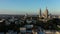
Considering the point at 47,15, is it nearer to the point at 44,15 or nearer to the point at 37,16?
the point at 44,15

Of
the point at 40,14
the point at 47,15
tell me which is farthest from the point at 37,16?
the point at 47,15

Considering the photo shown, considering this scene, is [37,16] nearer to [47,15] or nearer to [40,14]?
[40,14]

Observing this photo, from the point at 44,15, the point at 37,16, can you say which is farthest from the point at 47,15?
the point at 37,16
